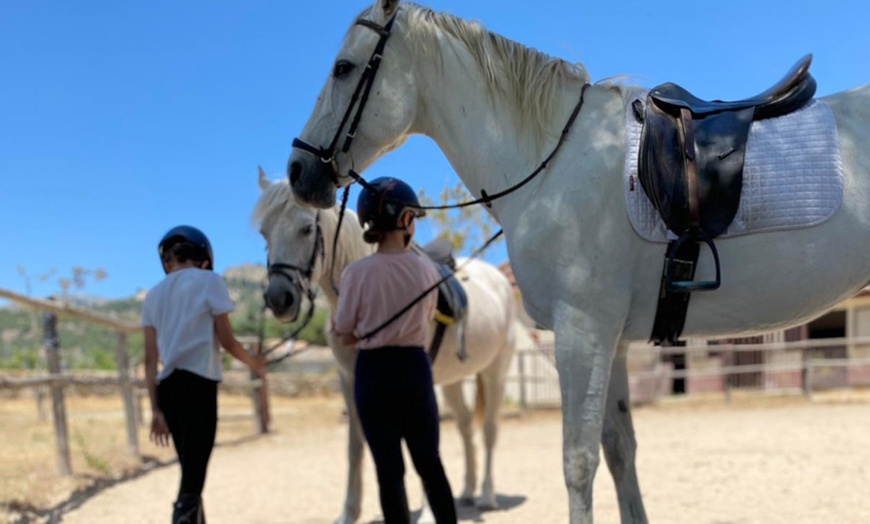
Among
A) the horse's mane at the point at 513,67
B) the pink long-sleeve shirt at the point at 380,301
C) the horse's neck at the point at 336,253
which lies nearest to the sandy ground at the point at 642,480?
the horse's neck at the point at 336,253

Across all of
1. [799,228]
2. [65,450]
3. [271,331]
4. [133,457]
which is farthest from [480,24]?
[271,331]

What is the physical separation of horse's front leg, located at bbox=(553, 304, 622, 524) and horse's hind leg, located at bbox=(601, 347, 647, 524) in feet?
1.31

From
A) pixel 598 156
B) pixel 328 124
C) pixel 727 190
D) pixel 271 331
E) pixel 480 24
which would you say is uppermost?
pixel 480 24

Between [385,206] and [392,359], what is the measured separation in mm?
673

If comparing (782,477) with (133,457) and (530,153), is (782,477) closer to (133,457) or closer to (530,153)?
(530,153)

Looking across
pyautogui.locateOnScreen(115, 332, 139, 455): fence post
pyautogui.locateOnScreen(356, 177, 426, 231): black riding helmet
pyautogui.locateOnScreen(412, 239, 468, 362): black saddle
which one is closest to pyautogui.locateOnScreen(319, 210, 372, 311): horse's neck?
pyautogui.locateOnScreen(412, 239, 468, 362): black saddle

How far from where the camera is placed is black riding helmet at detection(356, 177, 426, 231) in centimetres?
305

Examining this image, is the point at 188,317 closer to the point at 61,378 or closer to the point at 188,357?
the point at 188,357

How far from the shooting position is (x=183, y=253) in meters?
3.42

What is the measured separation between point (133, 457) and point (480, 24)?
299 inches

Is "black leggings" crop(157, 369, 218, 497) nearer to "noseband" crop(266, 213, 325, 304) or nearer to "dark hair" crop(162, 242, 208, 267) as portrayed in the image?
"dark hair" crop(162, 242, 208, 267)

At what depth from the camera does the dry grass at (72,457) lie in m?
5.47

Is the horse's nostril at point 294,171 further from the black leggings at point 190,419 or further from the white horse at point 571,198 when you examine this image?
the black leggings at point 190,419

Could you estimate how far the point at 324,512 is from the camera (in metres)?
5.48
